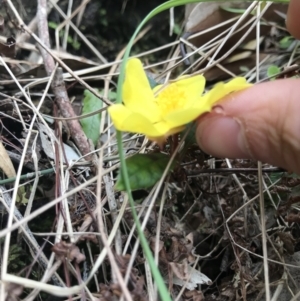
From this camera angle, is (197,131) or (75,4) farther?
(75,4)

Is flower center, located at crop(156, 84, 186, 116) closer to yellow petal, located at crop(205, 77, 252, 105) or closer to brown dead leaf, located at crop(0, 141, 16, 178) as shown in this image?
yellow petal, located at crop(205, 77, 252, 105)

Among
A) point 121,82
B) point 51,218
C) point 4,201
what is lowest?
point 51,218

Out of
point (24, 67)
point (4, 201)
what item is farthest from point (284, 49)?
point (4, 201)

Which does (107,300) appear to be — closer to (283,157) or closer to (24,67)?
(283,157)

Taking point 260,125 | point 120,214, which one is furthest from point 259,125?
point 120,214

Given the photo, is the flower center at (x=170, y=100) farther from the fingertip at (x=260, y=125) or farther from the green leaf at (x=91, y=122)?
the green leaf at (x=91, y=122)
